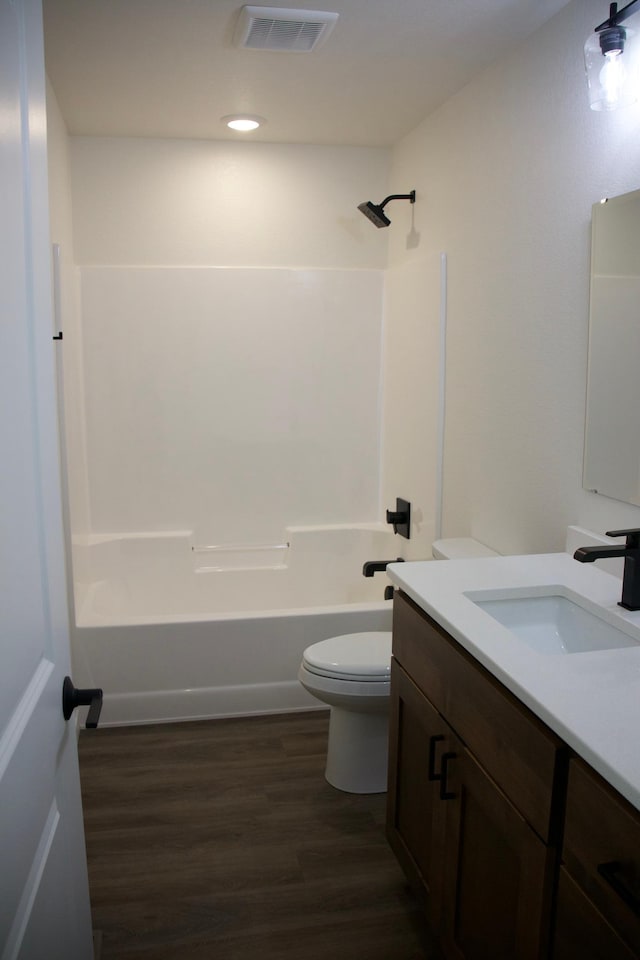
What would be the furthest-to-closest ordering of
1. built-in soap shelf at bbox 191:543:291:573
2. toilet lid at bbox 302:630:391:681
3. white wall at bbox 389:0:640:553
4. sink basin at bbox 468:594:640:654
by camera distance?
built-in soap shelf at bbox 191:543:291:573 < toilet lid at bbox 302:630:391:681 < white wall at bbox 389:0:640:553 < sink basin at bbox 468:594:640:654

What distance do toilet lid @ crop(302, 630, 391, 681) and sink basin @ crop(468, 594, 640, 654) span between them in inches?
27.5

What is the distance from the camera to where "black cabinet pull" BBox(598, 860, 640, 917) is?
39.5 inches

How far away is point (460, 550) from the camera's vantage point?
275 cm

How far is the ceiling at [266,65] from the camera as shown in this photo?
221 centimetres

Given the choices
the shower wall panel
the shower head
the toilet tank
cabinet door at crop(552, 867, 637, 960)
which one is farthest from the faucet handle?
the shower wall panel

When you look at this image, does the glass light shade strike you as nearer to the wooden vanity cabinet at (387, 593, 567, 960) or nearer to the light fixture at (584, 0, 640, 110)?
the light fixture at (584, 0, 640, 110)

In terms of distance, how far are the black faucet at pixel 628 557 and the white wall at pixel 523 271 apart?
1.13ft

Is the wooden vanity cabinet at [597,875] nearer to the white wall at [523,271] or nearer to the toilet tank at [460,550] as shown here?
the white wall at [523,271]

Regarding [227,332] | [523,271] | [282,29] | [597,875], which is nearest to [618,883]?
[597,875]

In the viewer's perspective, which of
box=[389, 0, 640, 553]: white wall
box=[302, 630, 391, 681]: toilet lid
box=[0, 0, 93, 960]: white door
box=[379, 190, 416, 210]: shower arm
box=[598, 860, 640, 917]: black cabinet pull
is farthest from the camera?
box=[379, 190, 416, 210]: shower arm

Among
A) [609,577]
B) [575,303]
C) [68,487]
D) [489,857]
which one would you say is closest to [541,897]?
[489,857]

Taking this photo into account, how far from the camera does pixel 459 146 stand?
9.66 feet

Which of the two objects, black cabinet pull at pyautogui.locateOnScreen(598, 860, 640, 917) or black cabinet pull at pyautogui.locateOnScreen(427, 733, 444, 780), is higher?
black cabinet pull at pyautogui.locateOnScreen(598, 860, 640, 917)

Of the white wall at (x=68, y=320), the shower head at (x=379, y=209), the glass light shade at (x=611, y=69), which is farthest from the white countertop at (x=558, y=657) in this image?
the shower head at (x=379, y=209)
